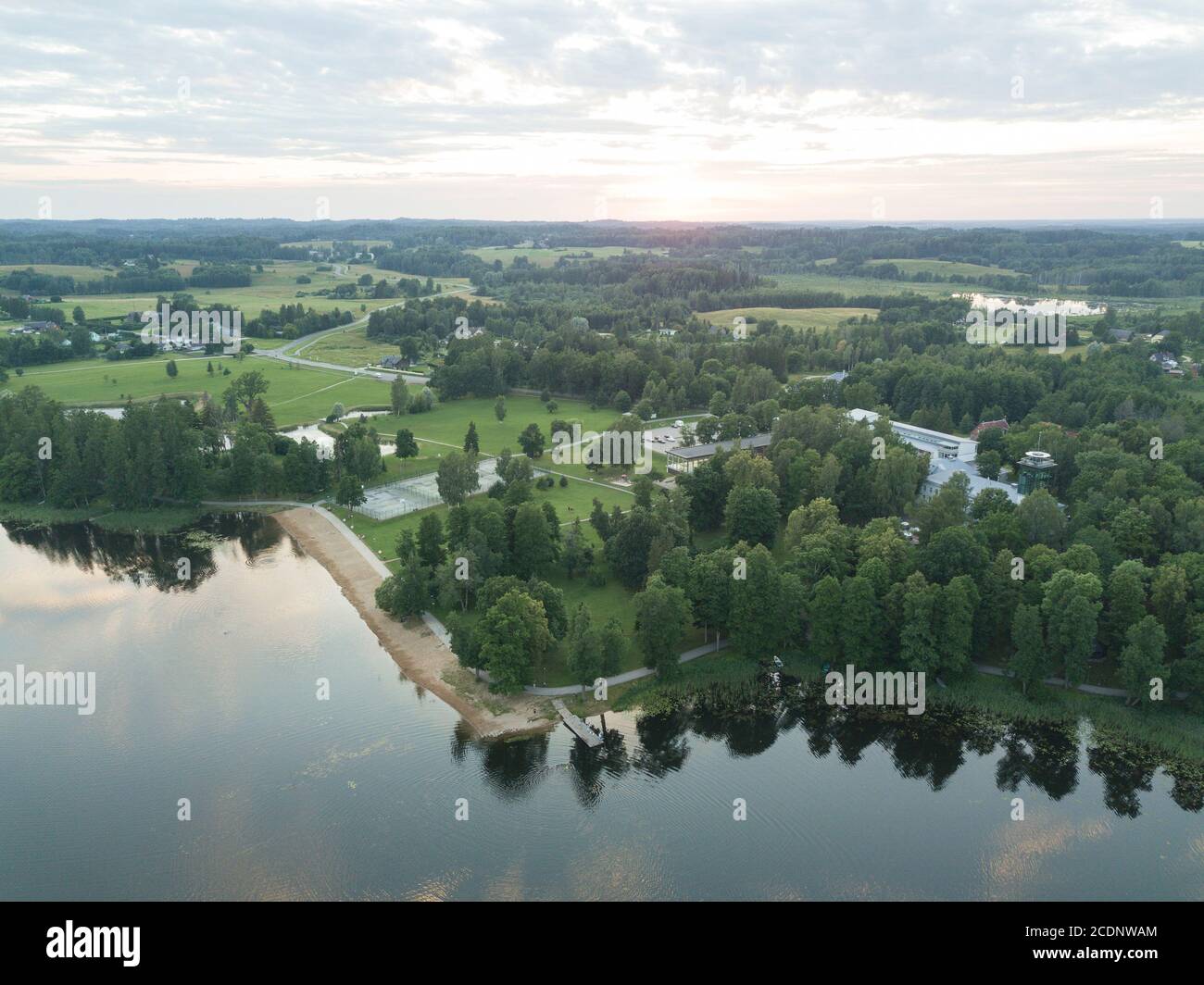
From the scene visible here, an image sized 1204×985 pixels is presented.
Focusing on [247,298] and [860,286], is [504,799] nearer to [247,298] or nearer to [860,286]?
[247,298]

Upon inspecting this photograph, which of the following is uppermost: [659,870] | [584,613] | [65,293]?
[65,293]

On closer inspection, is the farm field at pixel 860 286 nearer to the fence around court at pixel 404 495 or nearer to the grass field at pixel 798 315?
the grass field at pixel 798 315

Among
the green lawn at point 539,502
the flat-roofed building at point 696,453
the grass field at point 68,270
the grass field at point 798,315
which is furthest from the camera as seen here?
the grass field at point 68,270

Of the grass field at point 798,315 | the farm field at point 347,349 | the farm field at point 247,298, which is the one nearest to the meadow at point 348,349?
the farm field at point 347,349

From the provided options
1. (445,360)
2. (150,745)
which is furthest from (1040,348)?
(150,745)

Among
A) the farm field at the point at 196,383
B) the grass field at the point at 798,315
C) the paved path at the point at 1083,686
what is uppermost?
the grass field at the point at 798,315

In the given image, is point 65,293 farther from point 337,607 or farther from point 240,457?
point 337,607
